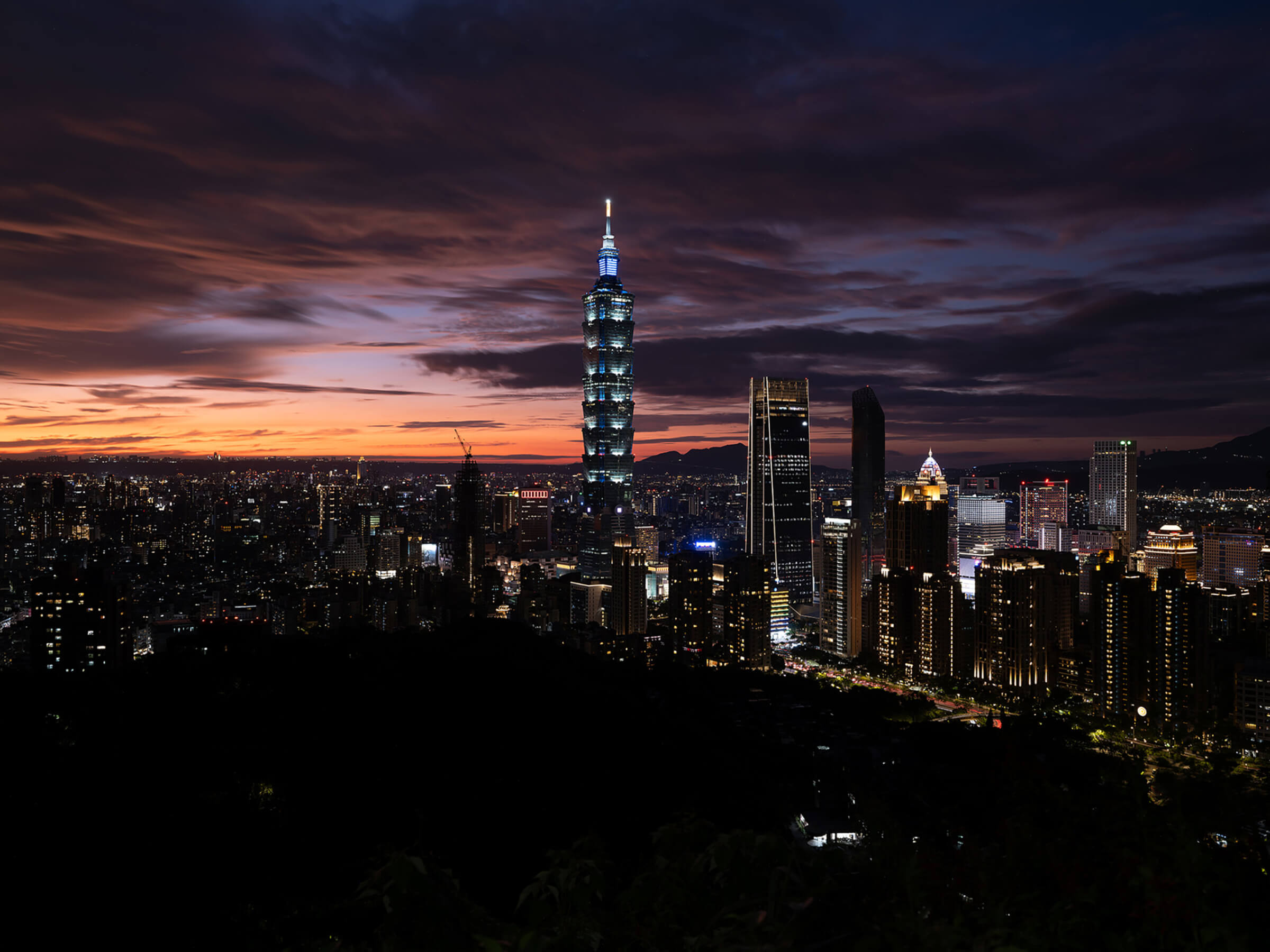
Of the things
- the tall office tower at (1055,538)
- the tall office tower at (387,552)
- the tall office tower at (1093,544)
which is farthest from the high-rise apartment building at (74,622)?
the tall office tower at (1055,538)

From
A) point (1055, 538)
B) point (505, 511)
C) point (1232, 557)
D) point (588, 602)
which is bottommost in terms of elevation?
point (588, 602)

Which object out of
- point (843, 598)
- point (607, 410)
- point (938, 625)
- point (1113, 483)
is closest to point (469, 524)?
point (607, 410)

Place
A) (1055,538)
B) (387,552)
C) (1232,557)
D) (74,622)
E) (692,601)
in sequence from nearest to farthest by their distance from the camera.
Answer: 1. (74,622)
2. (692,601)
3. (1232,557)
4. (387,552)
5. (1055,538)

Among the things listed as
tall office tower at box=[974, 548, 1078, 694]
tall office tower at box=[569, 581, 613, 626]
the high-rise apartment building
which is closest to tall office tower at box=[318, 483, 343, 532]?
tall office tower at box=[569, 581, 613, 626]

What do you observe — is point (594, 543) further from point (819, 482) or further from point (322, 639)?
point (322, 639)

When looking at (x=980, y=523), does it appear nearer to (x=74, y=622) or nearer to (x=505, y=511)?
(x=505, y=511)

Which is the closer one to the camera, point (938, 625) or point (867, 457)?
point (938, 625)
